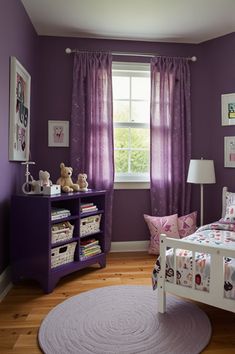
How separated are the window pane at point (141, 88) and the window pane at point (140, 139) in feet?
1.34

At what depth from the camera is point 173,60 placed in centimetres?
344

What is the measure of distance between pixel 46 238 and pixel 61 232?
200 mm

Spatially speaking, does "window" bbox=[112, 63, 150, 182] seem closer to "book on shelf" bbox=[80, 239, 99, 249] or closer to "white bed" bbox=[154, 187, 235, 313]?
"book on shelf" bbox=[80, 239, 99, 249]

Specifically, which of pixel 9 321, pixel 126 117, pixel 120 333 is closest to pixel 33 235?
pixel 9 321

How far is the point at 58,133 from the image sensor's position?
337 centimetres

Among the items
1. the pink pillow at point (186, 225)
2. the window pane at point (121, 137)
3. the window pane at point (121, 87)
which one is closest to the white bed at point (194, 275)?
the pink pillow at point (186, 225)

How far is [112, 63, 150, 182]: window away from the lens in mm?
3518

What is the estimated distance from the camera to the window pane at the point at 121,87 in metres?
3.51

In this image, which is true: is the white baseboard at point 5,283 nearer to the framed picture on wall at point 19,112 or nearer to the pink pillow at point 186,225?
the framed picture on wall at point 19,112

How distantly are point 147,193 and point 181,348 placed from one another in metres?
2.03

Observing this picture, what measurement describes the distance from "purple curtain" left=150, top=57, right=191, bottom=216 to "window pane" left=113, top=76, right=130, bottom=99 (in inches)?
12.5

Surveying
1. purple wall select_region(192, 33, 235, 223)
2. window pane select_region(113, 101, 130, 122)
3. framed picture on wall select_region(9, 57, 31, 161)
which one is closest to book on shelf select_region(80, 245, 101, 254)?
framed picture on wall select_region(9, 57, 31, 161)

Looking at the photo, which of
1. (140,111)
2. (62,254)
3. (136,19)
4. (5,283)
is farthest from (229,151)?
(5,283)

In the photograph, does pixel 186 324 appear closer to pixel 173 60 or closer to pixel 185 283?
pixel 185 283
